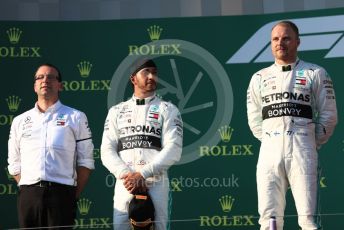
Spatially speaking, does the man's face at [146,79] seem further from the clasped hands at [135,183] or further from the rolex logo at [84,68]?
the rolex logo at [84,68]

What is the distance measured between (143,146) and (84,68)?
2.25m

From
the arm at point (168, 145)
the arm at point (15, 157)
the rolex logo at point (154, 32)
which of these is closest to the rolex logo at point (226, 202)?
the rolex logo at point (154, 32)

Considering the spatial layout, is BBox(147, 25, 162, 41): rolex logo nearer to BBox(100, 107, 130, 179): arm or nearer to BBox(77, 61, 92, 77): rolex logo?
BBox(77, 61, 92, 77): rolex logo

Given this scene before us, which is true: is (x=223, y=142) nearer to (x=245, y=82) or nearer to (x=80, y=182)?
(x=245, y=82)

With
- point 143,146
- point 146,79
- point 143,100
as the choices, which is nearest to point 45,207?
point 143,146

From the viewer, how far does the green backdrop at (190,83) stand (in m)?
6.21

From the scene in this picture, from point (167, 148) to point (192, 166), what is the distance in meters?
1.99

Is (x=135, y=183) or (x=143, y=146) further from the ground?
(x=143, y=146)

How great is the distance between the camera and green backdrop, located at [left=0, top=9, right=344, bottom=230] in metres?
6.21

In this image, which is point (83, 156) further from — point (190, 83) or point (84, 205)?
point (190, 83)

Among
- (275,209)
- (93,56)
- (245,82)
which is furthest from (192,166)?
(275,209)

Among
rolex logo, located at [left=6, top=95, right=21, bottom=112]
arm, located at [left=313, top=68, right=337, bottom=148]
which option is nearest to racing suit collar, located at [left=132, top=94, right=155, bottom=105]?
arm, located at [left=313, top=68, right=337, bottom=148]

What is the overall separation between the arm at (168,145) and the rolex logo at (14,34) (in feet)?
8.06

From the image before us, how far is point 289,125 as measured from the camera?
13.6ft
